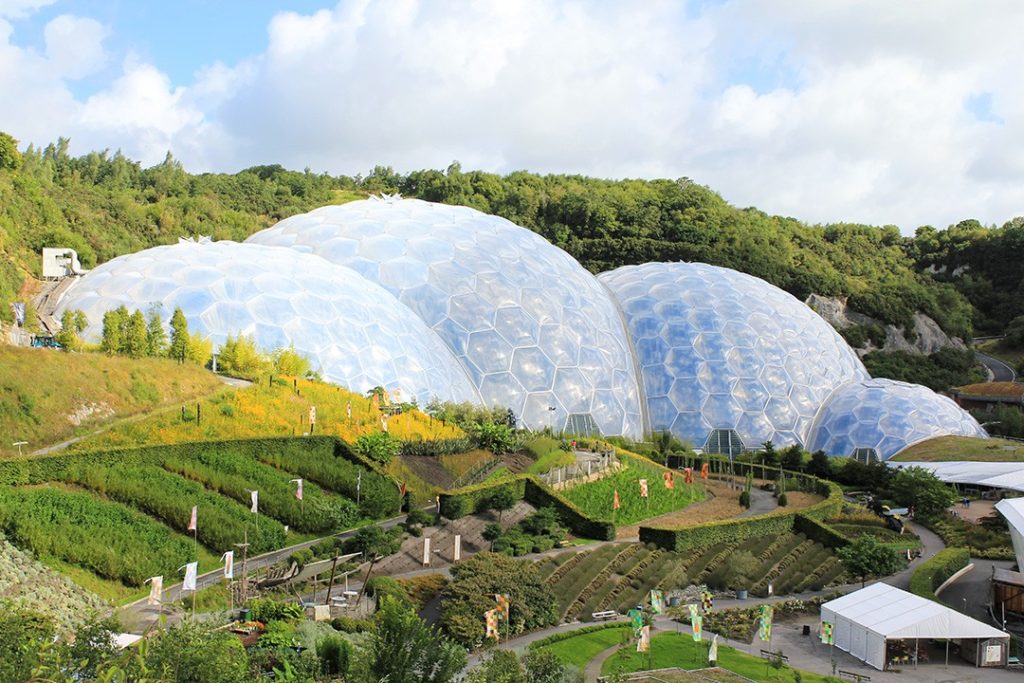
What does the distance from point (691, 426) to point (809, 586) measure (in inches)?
735

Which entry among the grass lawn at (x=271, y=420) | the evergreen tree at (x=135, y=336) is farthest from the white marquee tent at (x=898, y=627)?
the evergreen tree at (x=135, y=336)

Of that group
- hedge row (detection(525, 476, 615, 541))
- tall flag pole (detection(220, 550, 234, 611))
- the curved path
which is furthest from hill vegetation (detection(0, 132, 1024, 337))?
tall flag pole (detection(220, 550, 234, 611))

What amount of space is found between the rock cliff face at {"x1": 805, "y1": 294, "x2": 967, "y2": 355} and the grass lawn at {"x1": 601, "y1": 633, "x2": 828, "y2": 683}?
180ft

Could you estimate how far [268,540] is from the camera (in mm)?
22578

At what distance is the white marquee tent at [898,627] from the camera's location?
2073 cm

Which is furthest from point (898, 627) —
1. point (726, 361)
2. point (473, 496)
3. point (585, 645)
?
point (726, 361)

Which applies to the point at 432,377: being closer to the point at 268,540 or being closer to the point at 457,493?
the point at 457,493

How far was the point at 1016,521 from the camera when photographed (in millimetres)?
24953

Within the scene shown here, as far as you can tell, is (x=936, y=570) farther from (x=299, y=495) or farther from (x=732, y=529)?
(x=299, y=495)

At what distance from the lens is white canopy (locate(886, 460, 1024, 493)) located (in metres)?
34.3

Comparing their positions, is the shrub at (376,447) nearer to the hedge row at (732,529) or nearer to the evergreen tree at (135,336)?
the evergreen tree at (135,336)

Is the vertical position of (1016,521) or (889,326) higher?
(889,326)

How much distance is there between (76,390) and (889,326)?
63.0 meters

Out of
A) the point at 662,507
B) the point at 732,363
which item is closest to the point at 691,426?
the point at 732,363
